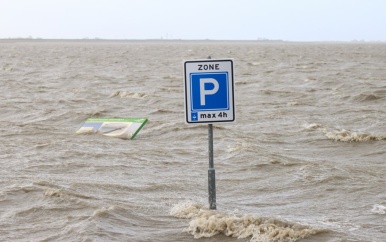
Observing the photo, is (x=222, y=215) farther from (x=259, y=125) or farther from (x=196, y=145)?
(x=259, y=125)

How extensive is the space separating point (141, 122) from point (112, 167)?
3.96 meters

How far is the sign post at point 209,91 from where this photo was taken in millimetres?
7637

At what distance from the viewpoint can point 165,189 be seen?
32.8 feet

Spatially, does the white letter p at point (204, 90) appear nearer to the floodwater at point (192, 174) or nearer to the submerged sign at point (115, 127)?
the floodwater at point (192, 174)

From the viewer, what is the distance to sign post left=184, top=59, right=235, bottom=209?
7.64m

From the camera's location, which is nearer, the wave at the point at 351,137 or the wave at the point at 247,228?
the wave at the point at 247,228

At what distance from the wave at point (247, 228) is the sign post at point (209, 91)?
86 cm

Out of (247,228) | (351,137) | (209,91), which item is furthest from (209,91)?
(351,137)

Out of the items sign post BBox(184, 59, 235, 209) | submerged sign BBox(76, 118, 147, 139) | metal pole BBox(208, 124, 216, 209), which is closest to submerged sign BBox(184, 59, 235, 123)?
sign post BBox(184, 59, 235, 209)

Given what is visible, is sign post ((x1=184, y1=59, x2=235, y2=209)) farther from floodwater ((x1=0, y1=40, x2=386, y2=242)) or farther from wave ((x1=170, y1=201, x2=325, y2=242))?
floodwater ((x1=0, y1=40, x2=386, y2=242))

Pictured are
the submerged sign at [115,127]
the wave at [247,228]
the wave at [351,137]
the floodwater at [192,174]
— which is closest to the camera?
the wave at [247,228]

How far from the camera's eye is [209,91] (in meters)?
7.73

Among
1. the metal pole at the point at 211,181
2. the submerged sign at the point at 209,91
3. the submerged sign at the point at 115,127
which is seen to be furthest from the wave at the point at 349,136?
the submerged sign at the point at 209,91

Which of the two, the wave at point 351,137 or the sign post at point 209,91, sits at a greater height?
the sign post at point 209,91
